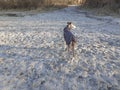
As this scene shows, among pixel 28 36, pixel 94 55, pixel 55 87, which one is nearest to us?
pixel 55 87

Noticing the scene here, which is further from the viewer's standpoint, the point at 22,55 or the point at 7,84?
the point at 22,55

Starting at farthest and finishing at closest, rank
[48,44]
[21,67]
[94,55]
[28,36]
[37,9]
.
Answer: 1. [37,9]
2. [28,36]
3. [48,44]
4. [94,55]
5. [21,67]

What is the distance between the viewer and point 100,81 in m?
7.08

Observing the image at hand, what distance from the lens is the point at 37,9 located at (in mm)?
33469

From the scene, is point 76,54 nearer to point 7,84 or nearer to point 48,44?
point 48,44

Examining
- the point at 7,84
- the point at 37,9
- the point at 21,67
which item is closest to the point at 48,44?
the point at 21,67

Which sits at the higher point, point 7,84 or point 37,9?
point 7,84

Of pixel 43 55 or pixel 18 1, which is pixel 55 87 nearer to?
pixel 43 55

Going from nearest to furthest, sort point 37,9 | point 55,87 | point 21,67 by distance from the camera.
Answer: point 55,87
point 21,67
point 37,9

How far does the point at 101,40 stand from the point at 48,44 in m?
2.46

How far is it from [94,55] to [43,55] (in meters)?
1.74

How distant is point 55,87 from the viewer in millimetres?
6750

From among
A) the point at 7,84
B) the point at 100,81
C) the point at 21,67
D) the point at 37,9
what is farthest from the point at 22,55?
the point at 37,9

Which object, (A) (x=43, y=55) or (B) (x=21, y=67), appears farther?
(A) (x=43, y=55)
